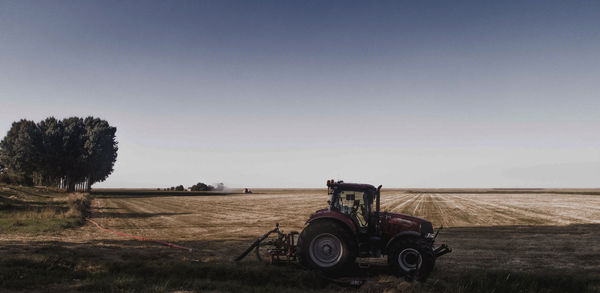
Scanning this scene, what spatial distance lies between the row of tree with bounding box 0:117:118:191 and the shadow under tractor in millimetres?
57083

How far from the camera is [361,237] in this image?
28.9ft

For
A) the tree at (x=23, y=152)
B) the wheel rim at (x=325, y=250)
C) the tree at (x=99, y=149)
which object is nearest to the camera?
the wheel rim at (x=325, y=250)

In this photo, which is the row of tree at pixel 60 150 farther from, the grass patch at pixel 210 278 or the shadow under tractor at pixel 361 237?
the shadow under tractor at pixel 361 237

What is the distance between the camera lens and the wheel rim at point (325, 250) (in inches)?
331

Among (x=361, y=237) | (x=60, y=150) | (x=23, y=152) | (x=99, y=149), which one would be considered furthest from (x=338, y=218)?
(x=23, y=152)

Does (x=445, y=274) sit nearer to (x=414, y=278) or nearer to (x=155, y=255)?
(x=414, y=278)

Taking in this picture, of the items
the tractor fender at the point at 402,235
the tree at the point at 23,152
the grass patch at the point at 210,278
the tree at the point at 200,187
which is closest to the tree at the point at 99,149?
the tree at the point at 23,152

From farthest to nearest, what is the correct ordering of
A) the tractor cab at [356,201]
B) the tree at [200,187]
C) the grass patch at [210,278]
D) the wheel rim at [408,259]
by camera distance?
the tree at [200,187] < the tractor cab at [356,201] < the wheel rim at [408,259] < the grass patch at [210,278]

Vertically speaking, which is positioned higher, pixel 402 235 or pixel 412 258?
pixel 402 235

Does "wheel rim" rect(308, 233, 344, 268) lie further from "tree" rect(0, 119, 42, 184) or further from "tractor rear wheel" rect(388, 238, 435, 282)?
"tree" rect(0, 119, 42, 184)

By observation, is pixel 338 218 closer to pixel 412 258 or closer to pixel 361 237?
pixel 361 237

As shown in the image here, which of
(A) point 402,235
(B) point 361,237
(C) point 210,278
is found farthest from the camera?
(B) point 361,237

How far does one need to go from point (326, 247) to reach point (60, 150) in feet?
199

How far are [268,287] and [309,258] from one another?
1.38 m
